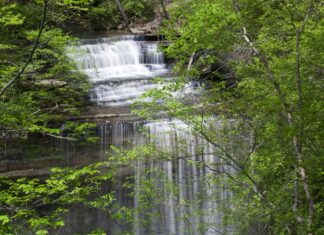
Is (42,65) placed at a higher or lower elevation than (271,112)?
higher

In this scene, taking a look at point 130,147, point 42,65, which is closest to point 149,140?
point 130,147

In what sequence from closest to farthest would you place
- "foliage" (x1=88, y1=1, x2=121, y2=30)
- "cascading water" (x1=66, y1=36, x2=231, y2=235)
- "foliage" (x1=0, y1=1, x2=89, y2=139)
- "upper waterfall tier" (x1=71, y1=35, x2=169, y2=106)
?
"cascading water" (x1=66, y1=36, x2=231, y2=235)
"foliage" (x1=0, y1=1, x2=89, y2=139)
"upper waterfall tier" (x1=71, y1=35, x2=169, y2=106)
"foliage" (x1=88, y1=1, x2=121, y2=30)

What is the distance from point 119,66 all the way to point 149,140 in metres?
7.39

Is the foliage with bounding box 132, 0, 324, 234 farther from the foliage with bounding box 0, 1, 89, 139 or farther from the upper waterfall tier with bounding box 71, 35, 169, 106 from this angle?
the upper waterfall tier with bounding box 71, 35, 169, 106

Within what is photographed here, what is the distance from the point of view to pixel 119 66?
20312 millimetres

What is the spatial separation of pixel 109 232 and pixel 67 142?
4.29 meters

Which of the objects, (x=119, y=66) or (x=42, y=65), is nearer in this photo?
(x=42, y=65)

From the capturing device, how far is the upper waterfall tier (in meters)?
17.4

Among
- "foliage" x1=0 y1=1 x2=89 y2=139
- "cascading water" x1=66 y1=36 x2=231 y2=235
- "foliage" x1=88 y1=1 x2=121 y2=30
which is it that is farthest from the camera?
"foliage" x1=88 y1=1 x2=121 y2=30

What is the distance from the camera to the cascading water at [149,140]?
29.2ft

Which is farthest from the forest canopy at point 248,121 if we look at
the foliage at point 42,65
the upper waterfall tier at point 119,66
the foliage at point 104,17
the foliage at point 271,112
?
the foliage at point 104,17

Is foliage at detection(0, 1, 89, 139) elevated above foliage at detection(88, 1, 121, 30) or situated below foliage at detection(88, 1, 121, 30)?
below

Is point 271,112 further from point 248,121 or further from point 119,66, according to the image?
point 119,66

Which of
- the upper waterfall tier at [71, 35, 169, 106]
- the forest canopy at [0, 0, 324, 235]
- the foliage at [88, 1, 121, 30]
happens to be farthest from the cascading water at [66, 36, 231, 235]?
the foliage at [88, 1, 121, 30]
